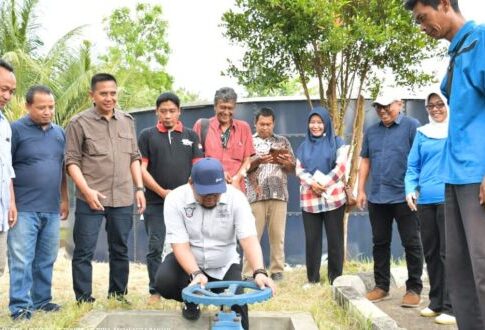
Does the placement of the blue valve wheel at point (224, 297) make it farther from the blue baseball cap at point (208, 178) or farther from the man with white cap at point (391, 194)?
the man with white cap at point (391, 194)

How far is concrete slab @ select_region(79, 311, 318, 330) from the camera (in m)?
4.37

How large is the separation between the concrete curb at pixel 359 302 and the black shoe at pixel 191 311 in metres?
1.16

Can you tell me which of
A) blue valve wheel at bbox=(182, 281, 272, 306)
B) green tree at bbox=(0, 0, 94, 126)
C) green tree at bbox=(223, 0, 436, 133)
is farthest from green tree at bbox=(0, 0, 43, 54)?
blue valve wheel at bbox=(182, 281, 272, 306)

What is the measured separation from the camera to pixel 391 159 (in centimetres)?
536

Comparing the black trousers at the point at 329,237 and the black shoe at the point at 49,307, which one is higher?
the black trousers at the point at 329,237

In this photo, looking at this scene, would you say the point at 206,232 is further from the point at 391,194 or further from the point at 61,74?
the point at 61,74

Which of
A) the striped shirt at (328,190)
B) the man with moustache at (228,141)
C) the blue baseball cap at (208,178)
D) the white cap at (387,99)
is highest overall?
the white cap at (387,99)

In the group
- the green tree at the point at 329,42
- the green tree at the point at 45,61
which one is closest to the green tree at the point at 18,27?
the green tree at the point at 45,61

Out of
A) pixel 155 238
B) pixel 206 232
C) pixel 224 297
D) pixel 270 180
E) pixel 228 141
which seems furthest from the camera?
pixel 270 180

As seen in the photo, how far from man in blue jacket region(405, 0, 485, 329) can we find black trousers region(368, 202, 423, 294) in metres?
2.24

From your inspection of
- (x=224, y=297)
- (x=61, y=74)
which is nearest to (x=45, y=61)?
(x=61, y=74)

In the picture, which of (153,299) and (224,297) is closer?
(224,297)

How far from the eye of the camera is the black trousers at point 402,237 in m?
5.29

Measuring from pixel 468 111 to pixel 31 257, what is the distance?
132 inches
